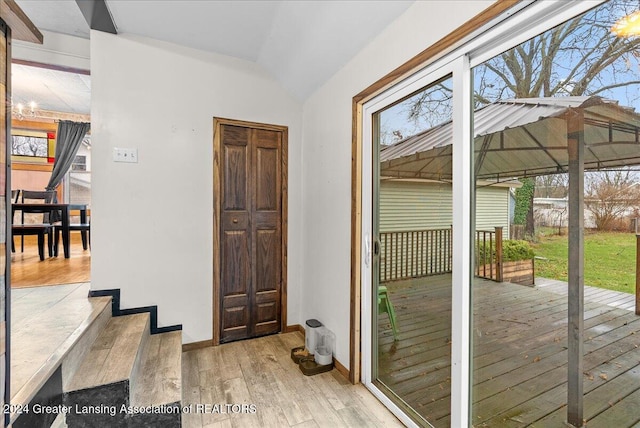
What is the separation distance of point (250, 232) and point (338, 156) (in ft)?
3.88

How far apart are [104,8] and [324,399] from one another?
10.5 ft

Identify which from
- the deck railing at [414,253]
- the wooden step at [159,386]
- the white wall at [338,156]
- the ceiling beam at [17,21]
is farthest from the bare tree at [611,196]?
the wooden step at [159,386]

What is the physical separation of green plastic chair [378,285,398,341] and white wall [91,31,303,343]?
1592 mm

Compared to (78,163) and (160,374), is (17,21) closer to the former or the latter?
(160,374)

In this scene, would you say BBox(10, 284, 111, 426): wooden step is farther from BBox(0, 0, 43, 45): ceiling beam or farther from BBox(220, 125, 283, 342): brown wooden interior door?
BBox(0, 0, 43, 45): ceiling beam

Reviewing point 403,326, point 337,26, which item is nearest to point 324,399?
point 403,326

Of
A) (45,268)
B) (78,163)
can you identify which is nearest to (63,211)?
(45,268)

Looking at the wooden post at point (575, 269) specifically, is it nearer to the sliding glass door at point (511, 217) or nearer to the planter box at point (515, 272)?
the sliding glass door at point (511, 217)

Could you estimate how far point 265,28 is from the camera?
2420mm

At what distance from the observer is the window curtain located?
4.08 meters

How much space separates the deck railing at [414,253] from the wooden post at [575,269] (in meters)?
0.51

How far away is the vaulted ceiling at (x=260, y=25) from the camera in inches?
75.8

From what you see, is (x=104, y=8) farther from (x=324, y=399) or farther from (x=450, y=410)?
(x=450, y=410)

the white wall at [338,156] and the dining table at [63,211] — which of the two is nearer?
the white wall at [338,156]
